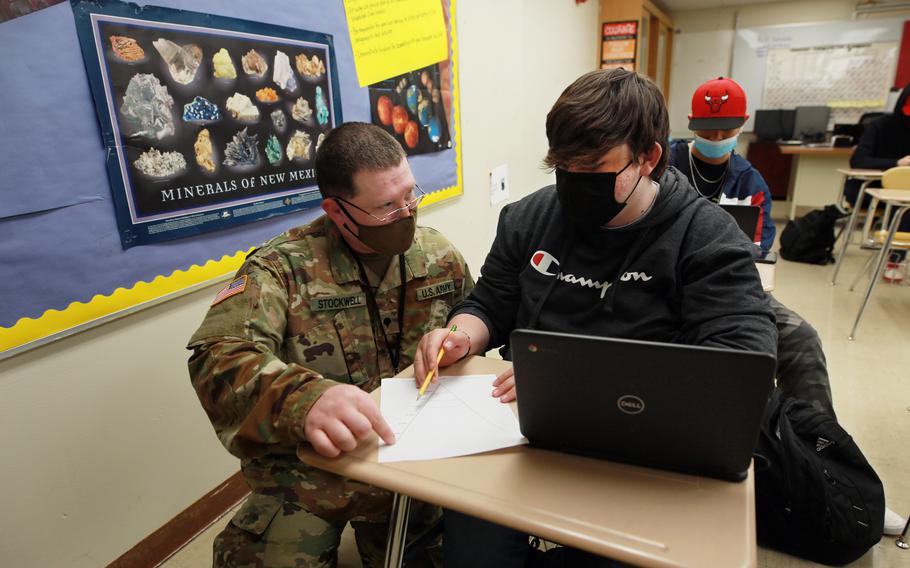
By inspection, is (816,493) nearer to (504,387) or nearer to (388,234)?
(504,387)

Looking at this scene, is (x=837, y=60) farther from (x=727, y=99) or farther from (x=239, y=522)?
(x=239, y=522)

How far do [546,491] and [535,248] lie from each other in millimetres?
583

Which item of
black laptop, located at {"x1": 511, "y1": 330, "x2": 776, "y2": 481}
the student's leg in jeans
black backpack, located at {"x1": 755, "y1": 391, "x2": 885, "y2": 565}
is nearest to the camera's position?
black laptop, located at {"x1": 511, "y1": 330, "x2": 776, "y2": 481}

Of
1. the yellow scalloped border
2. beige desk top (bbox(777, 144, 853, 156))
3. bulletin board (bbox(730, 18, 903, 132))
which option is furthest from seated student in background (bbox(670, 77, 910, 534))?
bulletin board (bbox(730, 18, 903, 132))

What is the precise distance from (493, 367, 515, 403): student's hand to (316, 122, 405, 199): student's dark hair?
55cm

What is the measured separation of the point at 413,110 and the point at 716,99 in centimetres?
120

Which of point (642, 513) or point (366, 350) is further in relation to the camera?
point (366, 350)

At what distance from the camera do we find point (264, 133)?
62.9 inches

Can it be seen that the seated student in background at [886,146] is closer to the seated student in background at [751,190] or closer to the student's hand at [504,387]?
the seated student in background at [751,190]

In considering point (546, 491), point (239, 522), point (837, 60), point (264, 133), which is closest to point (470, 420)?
point (546, 491)

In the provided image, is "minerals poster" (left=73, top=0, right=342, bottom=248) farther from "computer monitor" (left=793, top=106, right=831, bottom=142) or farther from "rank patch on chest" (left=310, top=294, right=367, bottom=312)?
"computer monitor" (left=793, top=106, right=831, bottom=142)

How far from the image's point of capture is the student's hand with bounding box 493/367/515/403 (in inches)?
35.4

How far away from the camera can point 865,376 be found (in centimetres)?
248

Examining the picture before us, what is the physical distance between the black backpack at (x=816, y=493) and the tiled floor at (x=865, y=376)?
84 millimetres
